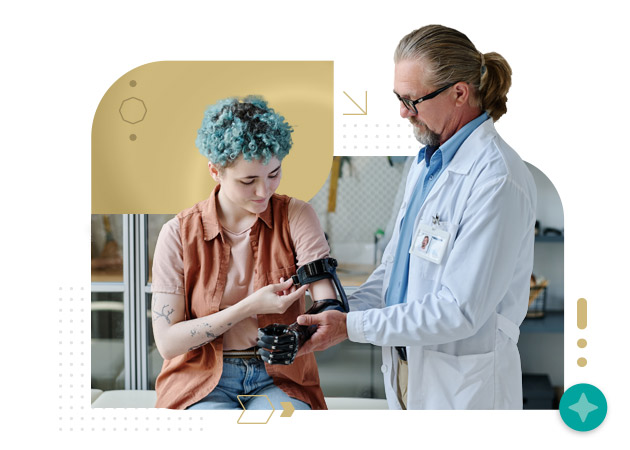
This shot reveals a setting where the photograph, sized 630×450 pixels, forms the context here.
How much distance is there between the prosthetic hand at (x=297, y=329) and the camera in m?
2.25

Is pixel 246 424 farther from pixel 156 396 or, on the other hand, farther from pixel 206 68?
pixel 206 68

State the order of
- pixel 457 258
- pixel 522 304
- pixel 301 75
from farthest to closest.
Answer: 1. pixel 301 75
2. pixel 522 304
3. pixel 457 258

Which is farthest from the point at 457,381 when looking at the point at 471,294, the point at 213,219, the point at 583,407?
the point at 213,219

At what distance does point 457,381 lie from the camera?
221 centimetres

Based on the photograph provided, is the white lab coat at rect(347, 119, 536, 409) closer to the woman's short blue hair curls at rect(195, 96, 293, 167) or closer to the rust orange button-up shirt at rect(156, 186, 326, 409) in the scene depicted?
the rust orange button-up shirt at rect(156, 186, 326, 409)

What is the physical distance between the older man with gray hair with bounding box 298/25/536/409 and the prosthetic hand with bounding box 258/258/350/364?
0.19ft

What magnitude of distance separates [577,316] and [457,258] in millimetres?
653

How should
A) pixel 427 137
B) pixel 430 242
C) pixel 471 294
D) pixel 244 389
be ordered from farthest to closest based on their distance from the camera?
pixel 244 389 → pixel 427 137 → pixel 430 242 → pixel 471 294

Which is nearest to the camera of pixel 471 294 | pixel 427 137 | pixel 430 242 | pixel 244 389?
pixel 471 294

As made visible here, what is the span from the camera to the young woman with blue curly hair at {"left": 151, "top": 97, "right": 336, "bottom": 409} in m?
2.31

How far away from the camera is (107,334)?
247cm

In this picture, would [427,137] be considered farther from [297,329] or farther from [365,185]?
[297,329]

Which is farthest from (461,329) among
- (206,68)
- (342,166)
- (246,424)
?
(206,68)

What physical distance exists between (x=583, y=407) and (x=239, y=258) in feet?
4.37
